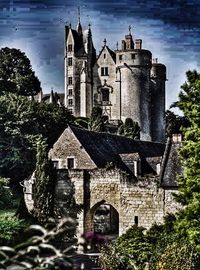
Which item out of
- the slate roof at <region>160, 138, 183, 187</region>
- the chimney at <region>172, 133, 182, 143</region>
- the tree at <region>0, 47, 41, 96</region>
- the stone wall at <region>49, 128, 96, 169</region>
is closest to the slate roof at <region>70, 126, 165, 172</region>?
the stone wall at <region>49, 128, 96, 169</region>

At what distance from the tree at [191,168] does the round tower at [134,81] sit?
2235 inches

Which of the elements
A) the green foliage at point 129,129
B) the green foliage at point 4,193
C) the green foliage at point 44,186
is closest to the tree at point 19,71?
the green foliage at point 129,129

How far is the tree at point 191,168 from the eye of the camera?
22.5 meters

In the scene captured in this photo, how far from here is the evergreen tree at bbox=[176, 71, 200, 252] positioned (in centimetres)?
2245

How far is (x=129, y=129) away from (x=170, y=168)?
38174 mm

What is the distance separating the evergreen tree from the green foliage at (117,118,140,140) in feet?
145

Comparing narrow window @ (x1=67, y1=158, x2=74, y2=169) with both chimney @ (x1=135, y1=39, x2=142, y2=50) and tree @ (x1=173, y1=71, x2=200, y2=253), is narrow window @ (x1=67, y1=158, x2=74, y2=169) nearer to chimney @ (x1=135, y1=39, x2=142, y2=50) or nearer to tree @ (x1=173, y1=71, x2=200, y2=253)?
tree @ (x1=173, y1=71, x2=200, y2=253)

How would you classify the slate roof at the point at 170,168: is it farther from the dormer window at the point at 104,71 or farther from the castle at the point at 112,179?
the dormer window at the point at 104,71

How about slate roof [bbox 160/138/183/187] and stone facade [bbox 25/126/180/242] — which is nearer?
slate roof [bbox 160/138/183/187]

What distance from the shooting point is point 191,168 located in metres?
23.3

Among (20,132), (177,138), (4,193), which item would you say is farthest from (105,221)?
(20,132)

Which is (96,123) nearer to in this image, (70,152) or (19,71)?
(19,71)

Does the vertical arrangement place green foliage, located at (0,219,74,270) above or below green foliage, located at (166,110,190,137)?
below

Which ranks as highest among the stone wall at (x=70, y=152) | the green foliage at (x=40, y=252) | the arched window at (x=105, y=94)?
the arched window at (x=105, y=94)
